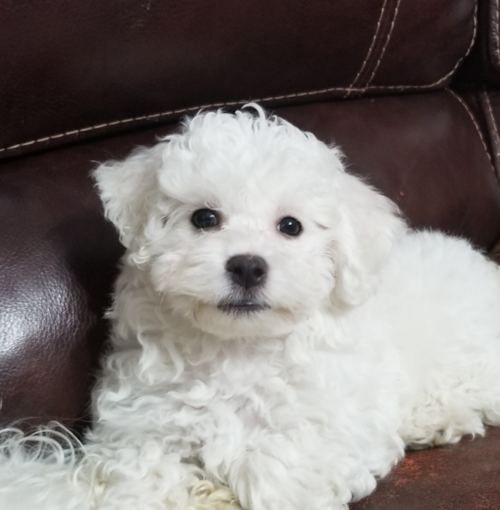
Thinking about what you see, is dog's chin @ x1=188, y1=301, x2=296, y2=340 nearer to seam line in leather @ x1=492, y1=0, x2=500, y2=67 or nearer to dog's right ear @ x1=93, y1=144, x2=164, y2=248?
dog's right ear @ x1=93, y1=144, x2=164, y2=248

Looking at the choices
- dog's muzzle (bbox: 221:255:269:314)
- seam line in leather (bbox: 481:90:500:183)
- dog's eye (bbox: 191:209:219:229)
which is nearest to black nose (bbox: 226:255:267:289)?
dog's muzzle (bbox: 221:255:269:314)

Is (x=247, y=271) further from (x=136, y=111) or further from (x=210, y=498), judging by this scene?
(x=136, y=111)

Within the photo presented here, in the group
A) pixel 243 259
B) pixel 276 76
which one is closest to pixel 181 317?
pixel 243 259

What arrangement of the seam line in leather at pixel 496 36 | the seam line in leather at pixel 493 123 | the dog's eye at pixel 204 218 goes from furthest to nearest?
1. the seam line in leather at pixel 493 123
2. the seam line in leather at pixel 496 36
3. the dog's eye at pixel 204 218

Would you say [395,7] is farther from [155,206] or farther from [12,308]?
[12,308]

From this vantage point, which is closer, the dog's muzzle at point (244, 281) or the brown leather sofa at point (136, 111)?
the dog's muzzle at point (244, 281)

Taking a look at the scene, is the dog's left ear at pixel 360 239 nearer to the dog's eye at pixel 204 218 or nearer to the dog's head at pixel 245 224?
the dog's head at pixel 245 224

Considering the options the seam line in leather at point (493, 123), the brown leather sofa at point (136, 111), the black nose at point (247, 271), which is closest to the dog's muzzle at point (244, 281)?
the black nose at point (247, 271)
